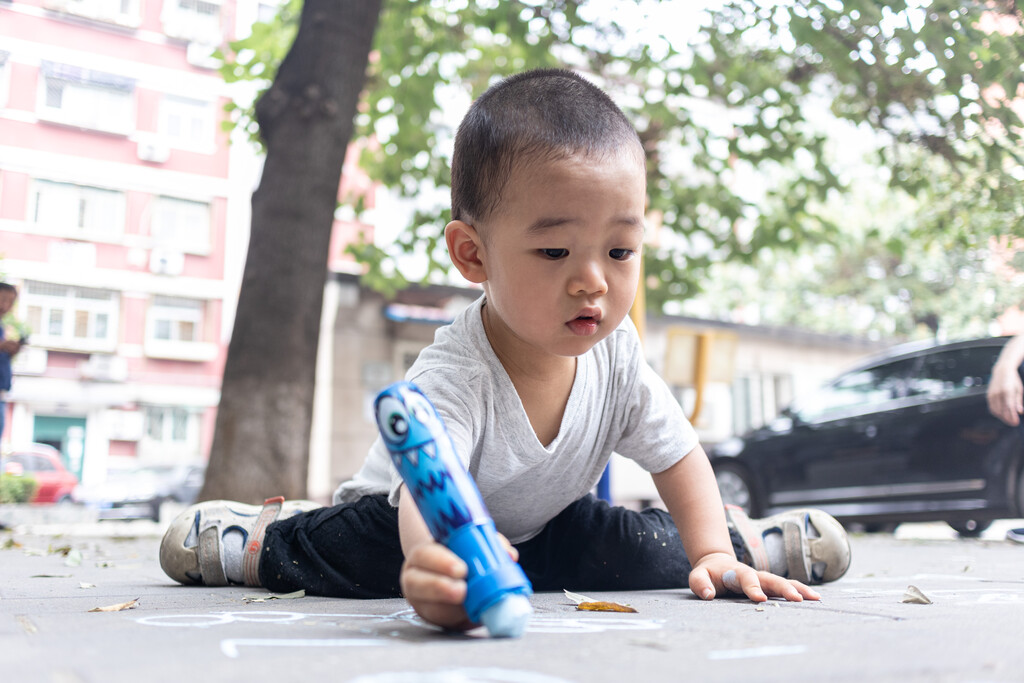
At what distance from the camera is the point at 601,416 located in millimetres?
1967

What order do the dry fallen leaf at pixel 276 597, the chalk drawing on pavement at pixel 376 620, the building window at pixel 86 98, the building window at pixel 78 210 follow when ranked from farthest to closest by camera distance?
the building window at pixel 86 98 < the building window at pixel 78 210 < the dry fallen leaf at pixel 276 597 < the chalk drawing on pavement at pixel 376 620

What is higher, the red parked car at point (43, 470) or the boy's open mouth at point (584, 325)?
the boy's open mouth at point (584, 325)

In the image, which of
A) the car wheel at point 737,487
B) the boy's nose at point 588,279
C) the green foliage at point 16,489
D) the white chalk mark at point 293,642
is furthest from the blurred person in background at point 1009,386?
the green foliage at point 16,489

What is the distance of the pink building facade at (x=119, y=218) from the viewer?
584 cm

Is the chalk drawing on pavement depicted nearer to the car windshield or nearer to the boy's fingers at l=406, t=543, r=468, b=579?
the boy's fingers at l=406, t=543, r=468, b=579

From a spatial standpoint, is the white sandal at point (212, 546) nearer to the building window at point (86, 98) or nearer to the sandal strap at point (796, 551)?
the sandal strap at point (796, 551)

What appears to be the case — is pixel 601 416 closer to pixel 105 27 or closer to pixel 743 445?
pixel 743 445

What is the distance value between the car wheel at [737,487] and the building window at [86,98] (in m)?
5.75

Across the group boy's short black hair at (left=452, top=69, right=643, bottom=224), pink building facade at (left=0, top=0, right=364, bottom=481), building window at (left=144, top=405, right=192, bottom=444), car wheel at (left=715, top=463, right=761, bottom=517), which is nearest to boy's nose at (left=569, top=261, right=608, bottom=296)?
boy's short black hair at (left=452, top=69, right=643, bottom=224)

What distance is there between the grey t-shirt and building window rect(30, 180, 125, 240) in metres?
4.82

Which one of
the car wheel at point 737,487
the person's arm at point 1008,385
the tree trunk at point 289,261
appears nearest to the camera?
the person's arm at point 1008,385

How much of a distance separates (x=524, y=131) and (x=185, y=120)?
792cm

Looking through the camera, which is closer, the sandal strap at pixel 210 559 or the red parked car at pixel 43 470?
the sandal strap at pixel 210 559

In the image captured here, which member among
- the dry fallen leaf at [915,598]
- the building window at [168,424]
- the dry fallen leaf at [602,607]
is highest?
the building window at [168,424]
